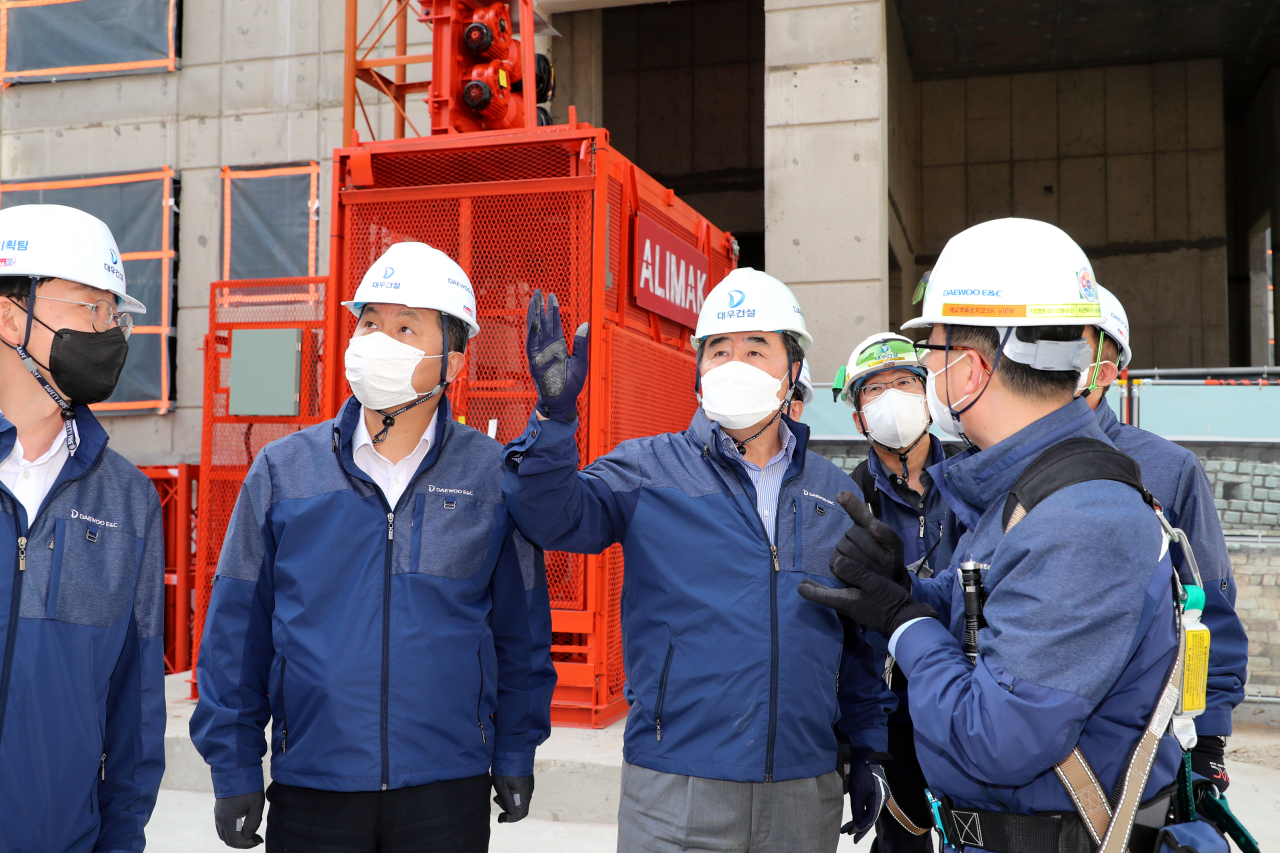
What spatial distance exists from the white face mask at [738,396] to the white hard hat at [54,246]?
5.26 ft

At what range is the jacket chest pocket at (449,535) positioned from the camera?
2.54 metres

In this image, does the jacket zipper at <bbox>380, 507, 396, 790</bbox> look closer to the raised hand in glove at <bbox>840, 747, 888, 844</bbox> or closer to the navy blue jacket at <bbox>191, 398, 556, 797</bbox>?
the navy blue jacket at <bbox>191, 398, 556, 797</bbox>

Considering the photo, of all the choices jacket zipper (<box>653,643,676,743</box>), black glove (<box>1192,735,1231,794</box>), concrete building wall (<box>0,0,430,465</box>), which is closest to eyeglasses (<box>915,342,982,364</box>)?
Answer: jacket zipper (<box>653,643,676,743</box>)

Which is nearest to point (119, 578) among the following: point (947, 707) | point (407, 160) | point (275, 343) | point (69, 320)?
point (69, 320)

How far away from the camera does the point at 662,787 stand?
8.44 feet

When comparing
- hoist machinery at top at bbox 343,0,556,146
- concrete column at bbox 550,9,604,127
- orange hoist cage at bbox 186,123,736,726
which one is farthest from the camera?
concrete column at bbox 550,9,604,127

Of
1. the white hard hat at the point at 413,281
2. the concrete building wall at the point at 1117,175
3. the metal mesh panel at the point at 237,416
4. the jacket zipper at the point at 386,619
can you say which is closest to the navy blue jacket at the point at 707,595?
the jacket zipper at the point at 386,619

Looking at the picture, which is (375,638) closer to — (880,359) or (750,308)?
(750,308)

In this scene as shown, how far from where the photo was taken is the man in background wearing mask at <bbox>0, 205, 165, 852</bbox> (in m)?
2.06

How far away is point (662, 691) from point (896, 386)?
2140 millimetres

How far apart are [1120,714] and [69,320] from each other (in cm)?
243

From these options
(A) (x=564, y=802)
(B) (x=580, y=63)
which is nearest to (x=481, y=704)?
(A) (x=564, y=802)

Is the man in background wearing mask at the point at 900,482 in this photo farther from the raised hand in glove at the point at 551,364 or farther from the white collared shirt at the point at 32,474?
the white collared shirt at the point at 32,474

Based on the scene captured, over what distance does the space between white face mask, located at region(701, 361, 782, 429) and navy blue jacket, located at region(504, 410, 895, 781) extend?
0.27 ft
